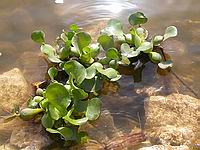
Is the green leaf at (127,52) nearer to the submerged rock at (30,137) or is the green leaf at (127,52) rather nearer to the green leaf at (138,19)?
the green leaf at (138,19)

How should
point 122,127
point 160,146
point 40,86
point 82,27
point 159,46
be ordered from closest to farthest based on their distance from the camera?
point 160,146 < point 122,127 < point 40,86 < point 159,46 < point 82,27

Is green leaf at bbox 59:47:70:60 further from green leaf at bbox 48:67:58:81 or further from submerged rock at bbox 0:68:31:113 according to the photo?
submerged rock at bbox 0:68:31:113

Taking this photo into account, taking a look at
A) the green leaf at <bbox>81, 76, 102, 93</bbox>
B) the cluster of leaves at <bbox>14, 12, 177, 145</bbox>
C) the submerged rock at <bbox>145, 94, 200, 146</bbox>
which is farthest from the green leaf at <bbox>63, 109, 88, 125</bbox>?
the submerged rock at <bbox>145, 94, 200, 146</bbox>

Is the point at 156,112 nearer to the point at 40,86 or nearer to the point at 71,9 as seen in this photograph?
the point at 40,86

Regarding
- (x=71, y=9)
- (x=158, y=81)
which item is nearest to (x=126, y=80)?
(x=158, y=81)

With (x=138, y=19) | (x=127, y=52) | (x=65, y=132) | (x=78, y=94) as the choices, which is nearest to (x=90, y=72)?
(x=78, y=94)

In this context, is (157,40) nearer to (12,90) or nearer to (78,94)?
(78,94)
